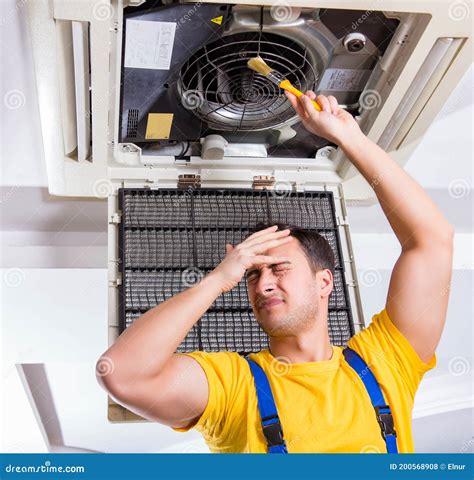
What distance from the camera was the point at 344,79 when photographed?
11.0 feet

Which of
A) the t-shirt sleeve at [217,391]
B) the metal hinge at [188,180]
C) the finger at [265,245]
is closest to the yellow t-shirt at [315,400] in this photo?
the t-shirt sleeve at [217,391]

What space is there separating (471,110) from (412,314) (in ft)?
6.00

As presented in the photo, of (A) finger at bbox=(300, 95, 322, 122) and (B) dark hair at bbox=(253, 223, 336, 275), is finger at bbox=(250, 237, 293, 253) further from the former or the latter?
(A) finger at bbox=(300, 95, 322, 122)

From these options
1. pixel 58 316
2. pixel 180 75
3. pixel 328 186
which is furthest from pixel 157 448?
Result: pixel 180 75

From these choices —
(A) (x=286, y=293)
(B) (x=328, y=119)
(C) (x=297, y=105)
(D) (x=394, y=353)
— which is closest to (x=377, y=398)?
(D) (x=394, y=353)

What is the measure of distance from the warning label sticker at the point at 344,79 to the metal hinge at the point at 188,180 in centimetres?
69

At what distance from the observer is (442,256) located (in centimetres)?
271

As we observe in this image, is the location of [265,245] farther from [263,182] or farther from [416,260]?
[263,182]

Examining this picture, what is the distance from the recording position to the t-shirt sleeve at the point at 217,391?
99.2 inches

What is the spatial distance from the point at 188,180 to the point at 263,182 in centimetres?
35

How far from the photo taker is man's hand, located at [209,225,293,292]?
8.19 feet

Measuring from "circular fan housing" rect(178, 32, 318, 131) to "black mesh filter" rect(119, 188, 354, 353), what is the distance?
1.13 feet

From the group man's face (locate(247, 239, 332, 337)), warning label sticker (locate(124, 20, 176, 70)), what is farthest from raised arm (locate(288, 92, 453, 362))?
warning label sticker (locate(124, 20, 176, 70))

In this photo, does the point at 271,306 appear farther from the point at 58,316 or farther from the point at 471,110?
the point at 58,316
